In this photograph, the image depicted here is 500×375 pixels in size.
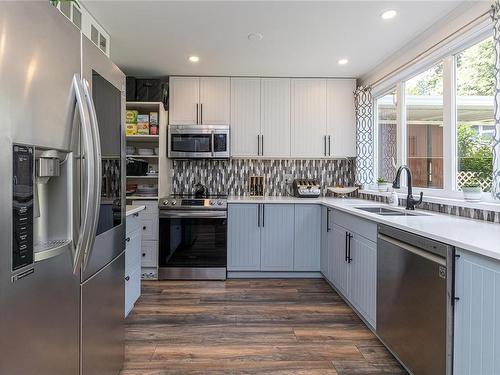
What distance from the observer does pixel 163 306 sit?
3.01 metres

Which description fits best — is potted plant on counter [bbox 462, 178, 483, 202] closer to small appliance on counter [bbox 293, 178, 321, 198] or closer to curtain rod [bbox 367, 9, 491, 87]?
curtain rod [bbox 367, 9, 491, 87]

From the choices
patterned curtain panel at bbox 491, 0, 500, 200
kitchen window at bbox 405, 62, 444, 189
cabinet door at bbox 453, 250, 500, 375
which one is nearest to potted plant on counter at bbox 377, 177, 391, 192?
kitchen window at bbox 405, 62, 444, 189

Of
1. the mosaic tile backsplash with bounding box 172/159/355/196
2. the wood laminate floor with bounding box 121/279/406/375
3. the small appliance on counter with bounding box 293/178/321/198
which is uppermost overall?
the mosaic tile backsplash with bounding box 172/159/355/196

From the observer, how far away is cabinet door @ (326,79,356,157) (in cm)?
424

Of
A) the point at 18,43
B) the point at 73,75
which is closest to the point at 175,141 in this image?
the point at 73,75

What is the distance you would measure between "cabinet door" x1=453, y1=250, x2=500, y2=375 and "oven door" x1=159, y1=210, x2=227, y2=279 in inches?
102

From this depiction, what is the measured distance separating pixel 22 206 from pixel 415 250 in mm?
1800

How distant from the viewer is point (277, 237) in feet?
12.6

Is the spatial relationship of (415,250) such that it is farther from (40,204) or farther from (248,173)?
(248,173)

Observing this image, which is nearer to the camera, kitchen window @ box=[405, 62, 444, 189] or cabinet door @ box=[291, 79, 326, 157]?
kitchen window @ box=[405, 62, 444, 189]

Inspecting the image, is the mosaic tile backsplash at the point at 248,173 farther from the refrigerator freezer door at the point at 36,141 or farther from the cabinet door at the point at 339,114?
the refrigerator freezer door at the point at 36,141

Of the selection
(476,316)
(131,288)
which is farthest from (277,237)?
(476,316)

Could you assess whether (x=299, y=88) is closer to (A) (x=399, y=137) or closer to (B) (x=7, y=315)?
(A) (x=399, y=137)

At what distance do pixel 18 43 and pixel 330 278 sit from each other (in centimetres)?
325
